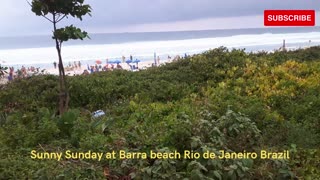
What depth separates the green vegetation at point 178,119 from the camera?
3.54 meters

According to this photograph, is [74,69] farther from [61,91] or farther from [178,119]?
[178,119]

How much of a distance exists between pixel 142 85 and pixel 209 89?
4.23ft

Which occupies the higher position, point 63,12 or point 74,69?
point 63,12

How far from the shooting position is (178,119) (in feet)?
15.2

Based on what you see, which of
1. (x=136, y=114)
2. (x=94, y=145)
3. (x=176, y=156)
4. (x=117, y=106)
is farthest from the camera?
(x=117, y=106)

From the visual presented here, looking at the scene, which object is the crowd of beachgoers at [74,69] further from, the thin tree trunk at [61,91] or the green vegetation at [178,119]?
the thin tree trunk at [61,91]

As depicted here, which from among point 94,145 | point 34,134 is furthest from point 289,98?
point 34,134

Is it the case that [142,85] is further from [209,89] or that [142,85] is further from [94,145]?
[94,145]

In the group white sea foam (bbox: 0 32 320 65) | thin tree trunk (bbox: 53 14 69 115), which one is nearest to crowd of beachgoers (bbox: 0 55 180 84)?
thin tree trunk (bbox: 53 14 69 115)

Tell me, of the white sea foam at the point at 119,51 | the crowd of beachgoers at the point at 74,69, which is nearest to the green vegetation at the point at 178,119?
the crowd of beachgoers at the point at 74,69

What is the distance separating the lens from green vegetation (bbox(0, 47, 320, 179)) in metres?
3.54

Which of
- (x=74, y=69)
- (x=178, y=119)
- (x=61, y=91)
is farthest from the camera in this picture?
(x=74, y=69)

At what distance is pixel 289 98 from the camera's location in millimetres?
6105

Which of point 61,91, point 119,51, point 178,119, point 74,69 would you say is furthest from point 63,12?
point 119,51
